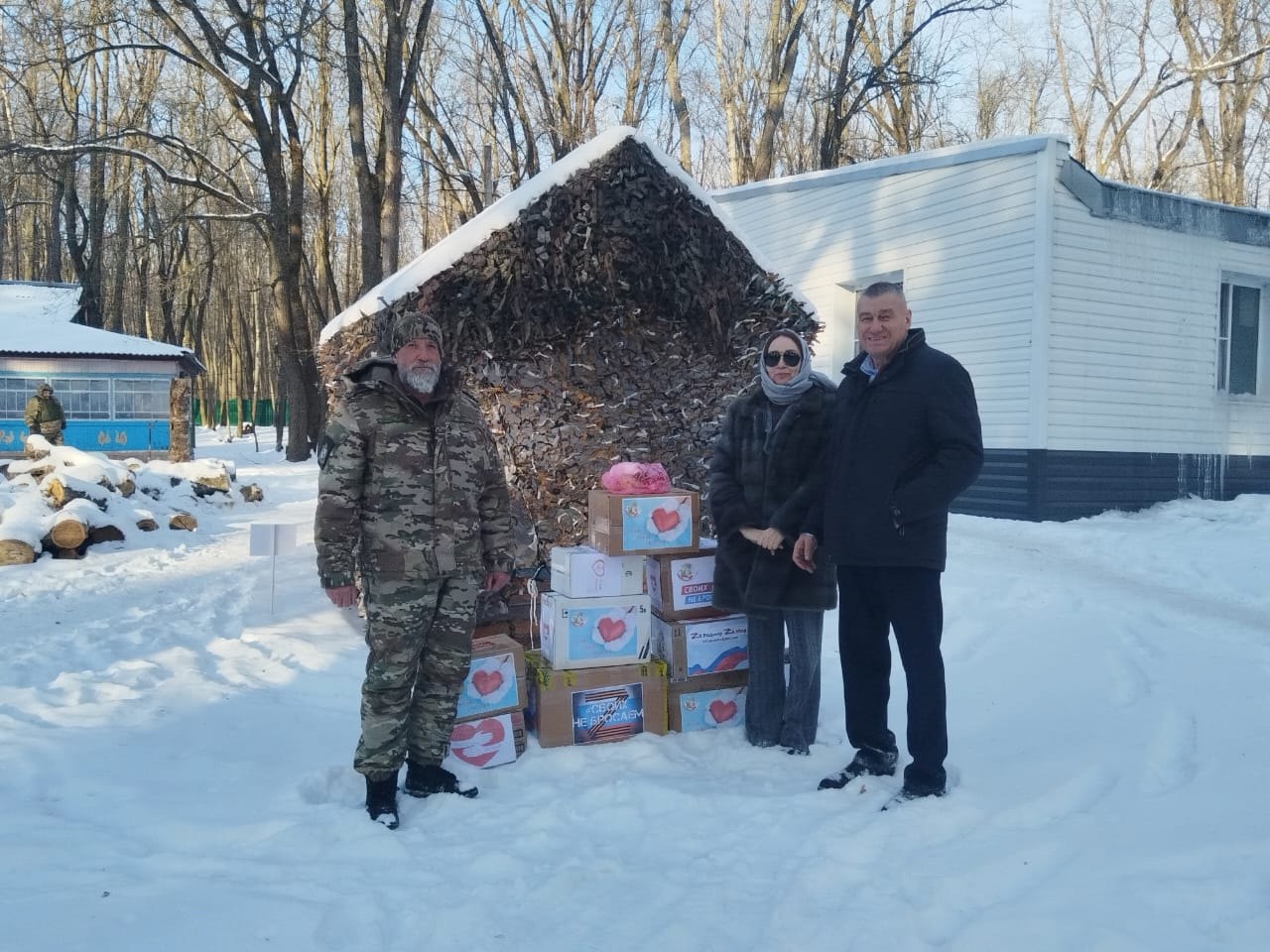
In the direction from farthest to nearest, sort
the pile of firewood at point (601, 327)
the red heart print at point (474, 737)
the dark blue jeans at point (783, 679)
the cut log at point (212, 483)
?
the cut log at point (212, 483), the pile of firewood at point (601, 327), the dark blue jeans at point (783, 679), the red heart print at point (474, 737)

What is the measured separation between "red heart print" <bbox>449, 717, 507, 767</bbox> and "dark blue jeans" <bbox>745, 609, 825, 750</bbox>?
121 cm

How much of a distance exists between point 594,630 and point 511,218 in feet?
8.93

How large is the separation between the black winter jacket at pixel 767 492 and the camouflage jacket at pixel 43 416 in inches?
645

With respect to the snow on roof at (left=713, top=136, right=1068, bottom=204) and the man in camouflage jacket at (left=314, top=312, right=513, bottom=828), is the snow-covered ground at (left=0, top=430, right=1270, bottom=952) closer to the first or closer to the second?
the man in camouflage jacket at (left=314, top=312, right=513, bottom=828)

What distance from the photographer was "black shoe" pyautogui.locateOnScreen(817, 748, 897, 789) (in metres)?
3.78

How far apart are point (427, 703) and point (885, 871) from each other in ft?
5.97

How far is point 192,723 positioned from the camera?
4.39m

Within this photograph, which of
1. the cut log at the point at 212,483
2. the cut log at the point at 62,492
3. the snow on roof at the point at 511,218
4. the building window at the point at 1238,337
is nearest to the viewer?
the snow on roof at the point at 511,218

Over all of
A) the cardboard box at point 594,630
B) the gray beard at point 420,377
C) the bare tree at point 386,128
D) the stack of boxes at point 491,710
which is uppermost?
the bare tree at point 386,128

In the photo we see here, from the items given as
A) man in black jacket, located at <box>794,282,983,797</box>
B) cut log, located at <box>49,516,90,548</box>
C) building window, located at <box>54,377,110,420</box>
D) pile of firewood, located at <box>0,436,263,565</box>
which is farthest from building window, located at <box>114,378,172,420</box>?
man in black jacket, located at <box>794,282,983,797</box>

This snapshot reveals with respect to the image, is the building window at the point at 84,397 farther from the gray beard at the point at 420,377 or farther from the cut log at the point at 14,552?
the gray beard at the point at 420,377

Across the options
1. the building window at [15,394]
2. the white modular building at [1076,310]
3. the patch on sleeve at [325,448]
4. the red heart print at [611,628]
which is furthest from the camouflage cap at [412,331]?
the building window at [15,394]

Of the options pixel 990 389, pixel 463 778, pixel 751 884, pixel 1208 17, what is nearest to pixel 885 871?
pixel 751 884

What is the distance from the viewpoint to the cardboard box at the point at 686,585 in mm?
4555
